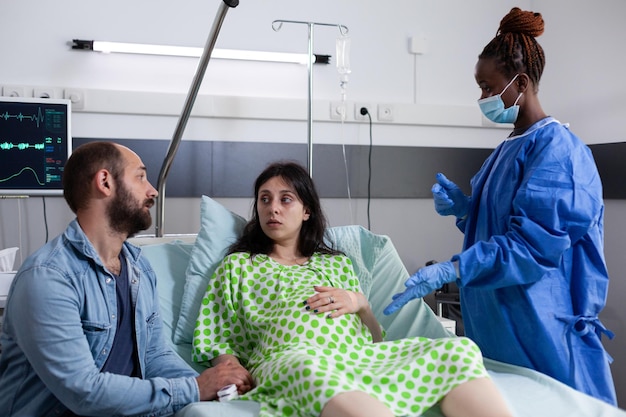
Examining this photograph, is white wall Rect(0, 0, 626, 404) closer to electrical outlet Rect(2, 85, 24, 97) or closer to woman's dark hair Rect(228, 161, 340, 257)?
electrical outlet Rect(2, 85, 24, 97)

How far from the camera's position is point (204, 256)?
226 centimetres

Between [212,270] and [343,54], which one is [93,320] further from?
[343,54]

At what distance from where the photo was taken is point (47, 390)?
1.55m

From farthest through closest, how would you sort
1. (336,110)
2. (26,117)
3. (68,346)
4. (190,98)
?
(336,110)
(26,117)
(190,98)
(68,346)

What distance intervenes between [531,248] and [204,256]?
1.07 metres

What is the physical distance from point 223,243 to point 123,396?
2.76 feet

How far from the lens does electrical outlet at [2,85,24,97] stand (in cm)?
296

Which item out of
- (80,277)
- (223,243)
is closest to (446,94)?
(223,243)

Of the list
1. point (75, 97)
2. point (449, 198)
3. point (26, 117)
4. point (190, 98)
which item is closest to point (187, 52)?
point (75, 97)

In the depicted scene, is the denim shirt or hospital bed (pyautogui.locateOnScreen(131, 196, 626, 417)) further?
hospital bed (pyautogui.locateOnScreen(131, 196, 626, 417))

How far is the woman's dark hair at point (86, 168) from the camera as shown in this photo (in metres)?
1.63

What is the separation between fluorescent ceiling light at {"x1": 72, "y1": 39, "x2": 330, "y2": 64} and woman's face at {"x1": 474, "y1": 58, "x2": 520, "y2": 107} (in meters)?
1.46

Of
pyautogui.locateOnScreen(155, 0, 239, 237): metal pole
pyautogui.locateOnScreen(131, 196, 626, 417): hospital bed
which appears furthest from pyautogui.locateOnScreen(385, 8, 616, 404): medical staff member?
pyautogui.locateOnScreen(155, 0, 239, 237): metal pole

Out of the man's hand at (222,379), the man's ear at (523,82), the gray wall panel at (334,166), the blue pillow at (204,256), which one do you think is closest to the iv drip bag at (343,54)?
the gray wall panel at (334,166)
